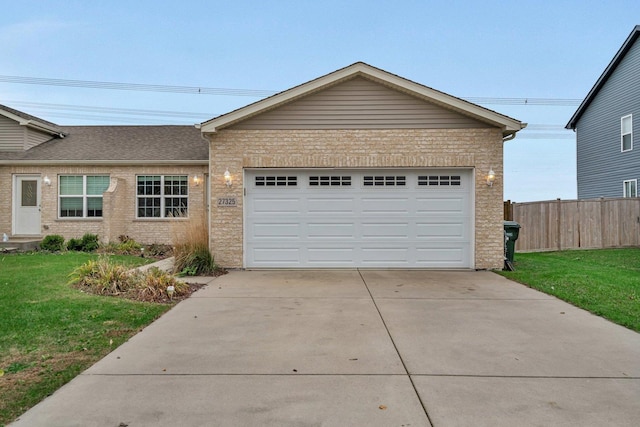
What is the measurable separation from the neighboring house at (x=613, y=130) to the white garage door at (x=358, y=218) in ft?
39.4

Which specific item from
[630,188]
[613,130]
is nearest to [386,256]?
[630,188]

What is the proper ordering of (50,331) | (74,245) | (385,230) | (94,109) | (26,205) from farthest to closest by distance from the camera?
(94,109), (26,205), (74,245), (385,230), (50,331)

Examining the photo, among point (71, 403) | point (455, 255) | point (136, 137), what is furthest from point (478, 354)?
point (136, 137)

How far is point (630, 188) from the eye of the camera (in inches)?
677

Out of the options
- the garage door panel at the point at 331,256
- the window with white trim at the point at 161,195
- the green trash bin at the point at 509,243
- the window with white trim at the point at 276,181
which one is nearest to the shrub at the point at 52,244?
the window with white trim at the point at 161,195

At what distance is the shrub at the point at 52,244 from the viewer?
1323 centimetres

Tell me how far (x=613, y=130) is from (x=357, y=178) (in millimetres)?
15377

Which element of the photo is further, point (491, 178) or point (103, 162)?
point (103, 162)

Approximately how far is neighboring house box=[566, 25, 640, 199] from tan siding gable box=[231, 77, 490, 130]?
41.5 feet

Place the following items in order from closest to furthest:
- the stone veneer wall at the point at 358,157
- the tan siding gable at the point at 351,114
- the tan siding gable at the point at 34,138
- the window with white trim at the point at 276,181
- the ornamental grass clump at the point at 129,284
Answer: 1. the ornamental grass clump at the point at 129,284
2. the stone veneer wall at the point at 358,157
3. the tan siding gable at the point at 351,114
4. the window with white trim at the point at 276,181
5. the tan siding gable at the point at 34,138

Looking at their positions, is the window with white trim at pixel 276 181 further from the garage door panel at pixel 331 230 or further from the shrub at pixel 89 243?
the shrub at pixel 89 243

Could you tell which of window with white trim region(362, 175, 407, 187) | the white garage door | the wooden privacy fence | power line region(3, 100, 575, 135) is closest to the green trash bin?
the white garage door

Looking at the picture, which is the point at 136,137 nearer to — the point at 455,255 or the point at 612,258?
the point at 455,255

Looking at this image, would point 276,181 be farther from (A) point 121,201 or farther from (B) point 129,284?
(A) point 121,201
